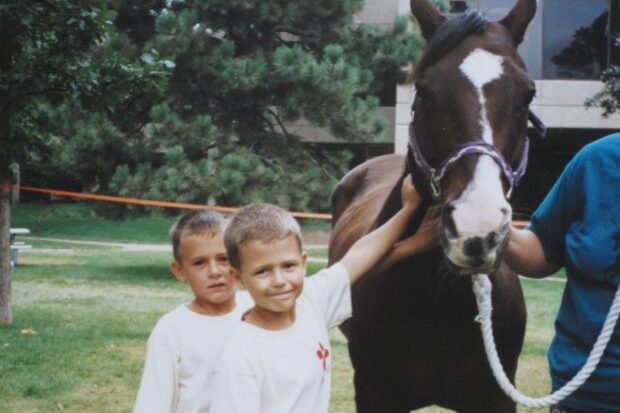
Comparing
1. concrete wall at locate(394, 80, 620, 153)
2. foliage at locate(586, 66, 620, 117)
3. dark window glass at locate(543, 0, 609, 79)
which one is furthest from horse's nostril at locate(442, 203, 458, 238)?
dark window glass at locate(543, 0, 609, 79)

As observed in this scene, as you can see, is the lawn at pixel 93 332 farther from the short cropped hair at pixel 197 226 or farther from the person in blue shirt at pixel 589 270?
the person in blue shirt at pixel 589 270

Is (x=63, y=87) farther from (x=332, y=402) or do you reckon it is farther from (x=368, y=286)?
(x=368, y=286)

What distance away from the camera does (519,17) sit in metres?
2.98

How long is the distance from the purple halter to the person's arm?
0.42ft

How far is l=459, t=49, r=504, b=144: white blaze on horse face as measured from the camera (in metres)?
2.55

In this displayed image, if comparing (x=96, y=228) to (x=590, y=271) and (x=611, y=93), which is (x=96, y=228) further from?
(x=590, y=271)

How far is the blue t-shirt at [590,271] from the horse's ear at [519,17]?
0.77 meters

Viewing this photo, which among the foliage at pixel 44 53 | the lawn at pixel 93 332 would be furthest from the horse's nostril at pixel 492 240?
the foliage at pixel 44 53

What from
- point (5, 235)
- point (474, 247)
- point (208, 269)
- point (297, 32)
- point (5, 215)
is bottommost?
point (5, 235)

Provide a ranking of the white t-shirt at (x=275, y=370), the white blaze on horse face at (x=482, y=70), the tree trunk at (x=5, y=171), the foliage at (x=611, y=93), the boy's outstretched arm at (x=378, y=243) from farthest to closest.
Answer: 1. the foliage at (x=611, y=93)
2. the tree trunk at (x=5, y=171)
3. the boy's outstretched arm at (x=378, y=243)
4. the white blaze on horse face at (x=482, y=70)
5. the white t-shirt at (x=275, y=370)

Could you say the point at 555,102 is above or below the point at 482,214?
below

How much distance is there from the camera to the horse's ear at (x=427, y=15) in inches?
119

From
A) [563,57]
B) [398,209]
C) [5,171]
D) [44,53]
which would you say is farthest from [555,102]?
[398,209]

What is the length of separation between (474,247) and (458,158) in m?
0.31
